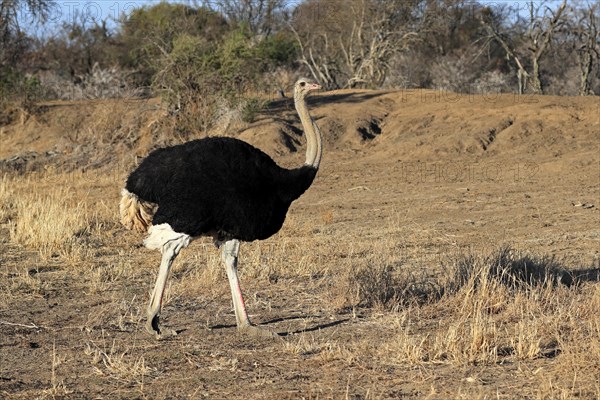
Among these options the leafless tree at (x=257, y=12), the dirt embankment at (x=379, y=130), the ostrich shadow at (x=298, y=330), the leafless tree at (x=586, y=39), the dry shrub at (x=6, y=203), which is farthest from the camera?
the leafless tree at (x=257, y=12)

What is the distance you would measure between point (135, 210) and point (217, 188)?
0.65 m

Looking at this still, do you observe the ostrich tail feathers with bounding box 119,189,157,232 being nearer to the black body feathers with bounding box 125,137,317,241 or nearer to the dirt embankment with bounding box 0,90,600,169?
the black body feathers with bounding box 125,137,317,241

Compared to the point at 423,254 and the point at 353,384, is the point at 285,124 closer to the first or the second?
the point at 423,254

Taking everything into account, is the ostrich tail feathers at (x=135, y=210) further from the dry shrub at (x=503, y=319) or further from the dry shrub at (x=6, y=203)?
the dry shrub at (x=6, y=203)

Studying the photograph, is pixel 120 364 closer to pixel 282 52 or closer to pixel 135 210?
pixel 135 210

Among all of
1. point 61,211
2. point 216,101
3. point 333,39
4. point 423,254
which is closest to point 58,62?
point 333,39

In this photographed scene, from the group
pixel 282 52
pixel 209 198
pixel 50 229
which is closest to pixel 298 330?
pixel 209 198

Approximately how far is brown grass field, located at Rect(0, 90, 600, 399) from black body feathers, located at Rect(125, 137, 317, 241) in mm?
747

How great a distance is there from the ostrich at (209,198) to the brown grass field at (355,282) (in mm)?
565

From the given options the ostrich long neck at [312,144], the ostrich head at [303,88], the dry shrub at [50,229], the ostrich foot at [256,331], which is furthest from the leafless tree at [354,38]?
the ostrich foot at [256,331]

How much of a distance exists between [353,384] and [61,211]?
649 cm

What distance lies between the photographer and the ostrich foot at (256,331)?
589cm

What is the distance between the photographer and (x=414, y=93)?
64.2 feet

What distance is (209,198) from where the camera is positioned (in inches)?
224
